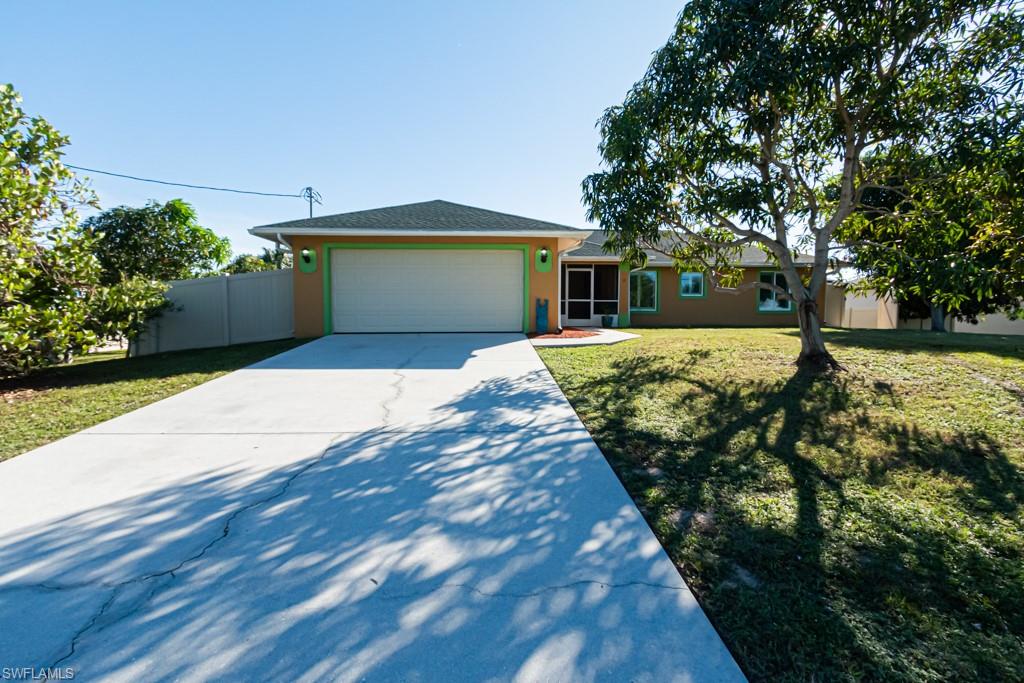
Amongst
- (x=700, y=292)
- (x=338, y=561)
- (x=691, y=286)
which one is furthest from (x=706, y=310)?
(x=338, y=561)

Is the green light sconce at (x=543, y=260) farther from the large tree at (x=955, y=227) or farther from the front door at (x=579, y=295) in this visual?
the large tree at (x=955, y=227)

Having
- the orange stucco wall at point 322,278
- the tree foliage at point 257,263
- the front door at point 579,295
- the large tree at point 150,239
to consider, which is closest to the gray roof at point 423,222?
the orange stucco wall at point 322,278

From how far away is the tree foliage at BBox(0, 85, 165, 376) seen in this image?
6.21 metres

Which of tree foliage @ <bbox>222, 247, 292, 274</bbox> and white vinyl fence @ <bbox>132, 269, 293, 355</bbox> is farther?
tree foliage @ <bbox>222, 247, 292, 274</bbox>

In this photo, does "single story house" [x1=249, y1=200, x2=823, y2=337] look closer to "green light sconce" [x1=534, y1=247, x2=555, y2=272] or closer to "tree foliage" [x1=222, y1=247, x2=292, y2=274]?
"green light sconce" [x1=534, y1=247, x2=555, y2=272]

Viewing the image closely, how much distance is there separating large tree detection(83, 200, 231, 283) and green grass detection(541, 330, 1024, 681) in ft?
55.7

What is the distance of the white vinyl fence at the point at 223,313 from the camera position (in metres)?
12.0

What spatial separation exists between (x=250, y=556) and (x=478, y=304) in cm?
1025

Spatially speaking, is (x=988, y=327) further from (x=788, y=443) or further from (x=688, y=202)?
(x=788, y=443)

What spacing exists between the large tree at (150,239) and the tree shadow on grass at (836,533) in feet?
57.8

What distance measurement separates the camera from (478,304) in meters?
12.4

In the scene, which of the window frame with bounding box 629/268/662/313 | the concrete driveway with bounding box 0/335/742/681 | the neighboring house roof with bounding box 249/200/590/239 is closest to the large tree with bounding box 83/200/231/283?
the neighboring house roof with bounding box 249/200/590/239

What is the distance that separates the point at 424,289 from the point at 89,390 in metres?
7.07

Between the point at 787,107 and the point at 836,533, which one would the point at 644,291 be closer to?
the point at 787,107
